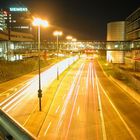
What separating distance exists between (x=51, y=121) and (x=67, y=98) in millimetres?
16339

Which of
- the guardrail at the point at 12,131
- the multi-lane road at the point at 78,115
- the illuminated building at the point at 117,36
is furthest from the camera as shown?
the illuminated building at the point at 117,36

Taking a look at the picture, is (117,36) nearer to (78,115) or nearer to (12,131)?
(78,115)

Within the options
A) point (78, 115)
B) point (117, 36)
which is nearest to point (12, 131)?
point (78, 115)

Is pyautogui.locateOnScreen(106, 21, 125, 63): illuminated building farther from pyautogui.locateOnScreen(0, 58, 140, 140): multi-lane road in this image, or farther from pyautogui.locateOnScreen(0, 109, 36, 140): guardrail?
pyautogui.locateOnScreen(0, 109, 36, 140): guardrail

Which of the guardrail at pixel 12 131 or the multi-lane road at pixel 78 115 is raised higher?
the guardrail at pixel 12 131

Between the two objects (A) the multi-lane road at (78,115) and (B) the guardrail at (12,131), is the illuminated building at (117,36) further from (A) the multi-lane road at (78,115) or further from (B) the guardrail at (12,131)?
(B) the guardrail at (12,131)

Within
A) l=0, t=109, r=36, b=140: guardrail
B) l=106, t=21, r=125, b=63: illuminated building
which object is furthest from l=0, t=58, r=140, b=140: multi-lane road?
l=106, t=21, r=125, b=63: illuminated building

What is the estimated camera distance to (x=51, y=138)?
25922 mm

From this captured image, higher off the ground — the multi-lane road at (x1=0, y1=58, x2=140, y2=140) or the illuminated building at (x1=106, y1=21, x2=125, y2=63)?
the illuminated building at (x1=106, y1=21, x2=125, y2=63)

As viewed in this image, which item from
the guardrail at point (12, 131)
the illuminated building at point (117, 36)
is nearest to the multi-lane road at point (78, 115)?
the guardrail at point (12, 131)

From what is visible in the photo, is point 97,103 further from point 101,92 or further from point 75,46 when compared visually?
point 75,46

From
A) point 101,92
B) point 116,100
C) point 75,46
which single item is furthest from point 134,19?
point 116,100

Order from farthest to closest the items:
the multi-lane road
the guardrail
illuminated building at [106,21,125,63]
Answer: illuminated building at [106,21,125,63], the multi-lane road, the guardrail

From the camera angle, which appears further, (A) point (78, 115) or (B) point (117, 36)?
(B) point (117, 36)
